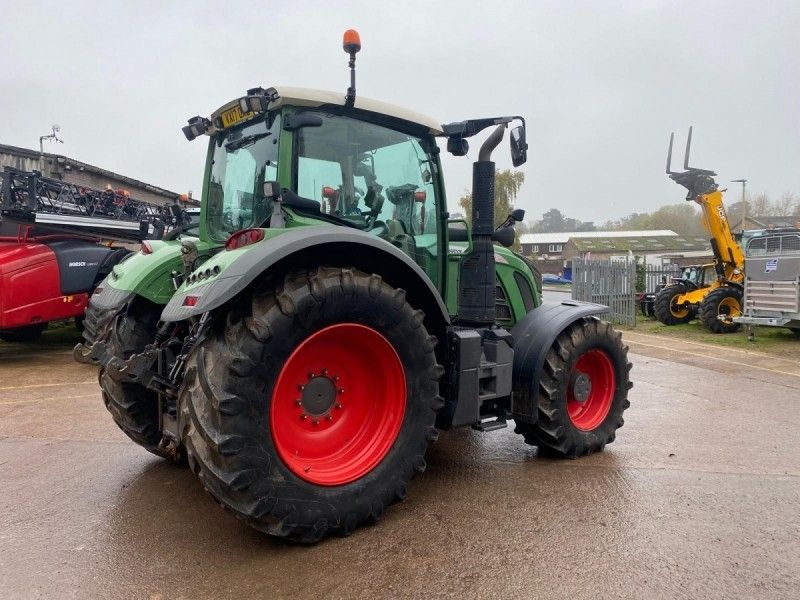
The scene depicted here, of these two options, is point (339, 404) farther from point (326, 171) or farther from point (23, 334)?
point (23, 334)

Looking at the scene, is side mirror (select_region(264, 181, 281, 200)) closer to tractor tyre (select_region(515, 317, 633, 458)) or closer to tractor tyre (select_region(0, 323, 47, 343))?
tractor tyre (select_region(515, 317, 633, 458))

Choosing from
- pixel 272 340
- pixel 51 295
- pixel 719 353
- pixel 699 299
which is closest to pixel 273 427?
pixel 272 340

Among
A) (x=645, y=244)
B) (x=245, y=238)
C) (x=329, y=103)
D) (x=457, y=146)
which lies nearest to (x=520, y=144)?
(x=457, y=146)

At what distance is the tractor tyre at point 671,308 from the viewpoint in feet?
45.7

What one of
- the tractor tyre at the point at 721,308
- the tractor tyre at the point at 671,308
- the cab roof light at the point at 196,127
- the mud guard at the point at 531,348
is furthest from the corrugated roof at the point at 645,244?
the cab roof light at the point at 196,127

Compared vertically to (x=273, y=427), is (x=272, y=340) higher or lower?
higher

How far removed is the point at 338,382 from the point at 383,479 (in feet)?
1.78

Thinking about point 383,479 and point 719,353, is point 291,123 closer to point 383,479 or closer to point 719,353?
point 383,479

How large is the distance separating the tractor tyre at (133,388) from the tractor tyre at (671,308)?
42.0 feet

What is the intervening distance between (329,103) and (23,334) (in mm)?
9299

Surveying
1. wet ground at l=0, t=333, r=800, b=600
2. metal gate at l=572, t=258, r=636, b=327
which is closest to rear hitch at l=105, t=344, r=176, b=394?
wet ground at l=0, t=333, r=800, b=600

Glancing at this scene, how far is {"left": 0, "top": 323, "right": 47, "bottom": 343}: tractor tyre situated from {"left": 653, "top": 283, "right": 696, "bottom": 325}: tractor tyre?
1299 centimetres

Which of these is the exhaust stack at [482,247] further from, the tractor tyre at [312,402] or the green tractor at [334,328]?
the tractor tyre at [312,402]

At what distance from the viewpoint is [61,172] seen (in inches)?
565
